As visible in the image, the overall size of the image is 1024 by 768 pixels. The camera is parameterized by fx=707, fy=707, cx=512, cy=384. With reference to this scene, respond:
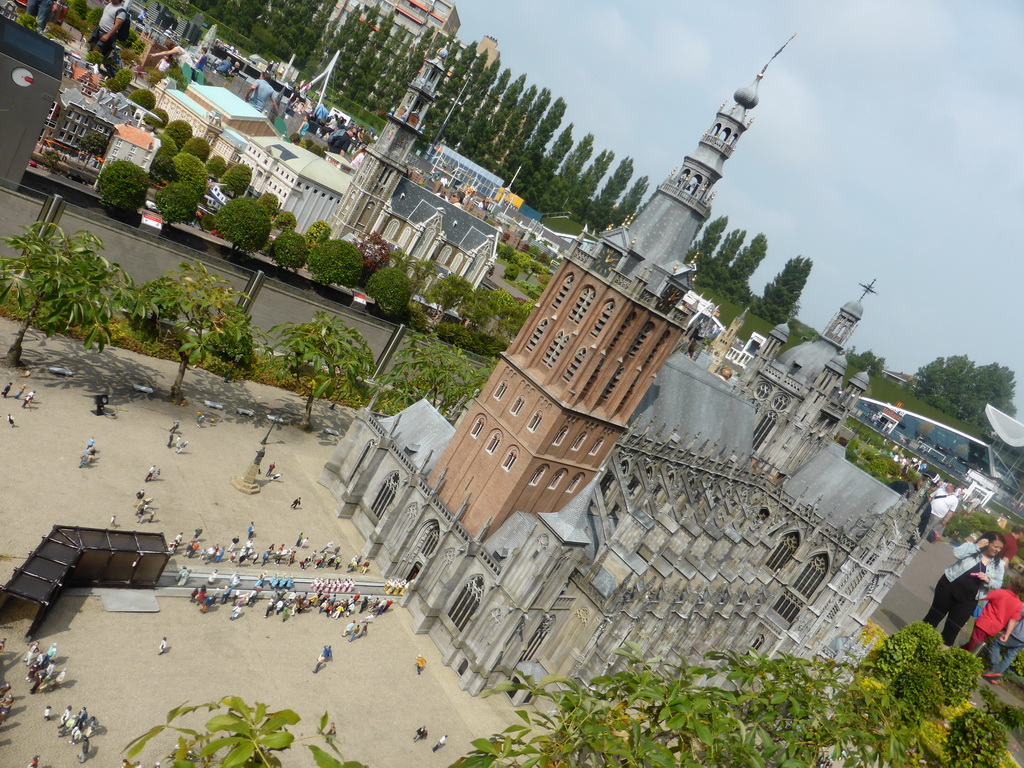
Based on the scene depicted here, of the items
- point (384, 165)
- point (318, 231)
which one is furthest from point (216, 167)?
point (384, 165)

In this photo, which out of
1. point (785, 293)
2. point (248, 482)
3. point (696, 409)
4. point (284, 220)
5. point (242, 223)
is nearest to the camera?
point (248, 482)

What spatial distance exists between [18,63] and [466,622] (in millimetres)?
59108

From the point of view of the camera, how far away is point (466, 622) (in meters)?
43.7

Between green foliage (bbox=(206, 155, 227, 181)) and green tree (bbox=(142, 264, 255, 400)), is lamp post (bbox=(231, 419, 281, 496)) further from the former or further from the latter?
green foliage (bbox=(206, 155, 227, 181))

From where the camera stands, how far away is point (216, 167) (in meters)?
98.3

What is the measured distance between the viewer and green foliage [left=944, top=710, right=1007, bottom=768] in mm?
27812

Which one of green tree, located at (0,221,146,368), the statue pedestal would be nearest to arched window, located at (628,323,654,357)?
the statue pedestal

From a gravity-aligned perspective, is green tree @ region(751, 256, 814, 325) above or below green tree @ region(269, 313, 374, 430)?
above

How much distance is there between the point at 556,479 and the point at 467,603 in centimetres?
994

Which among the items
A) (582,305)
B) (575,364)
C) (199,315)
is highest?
(582,305)

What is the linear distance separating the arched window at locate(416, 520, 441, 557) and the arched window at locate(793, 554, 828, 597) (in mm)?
36614

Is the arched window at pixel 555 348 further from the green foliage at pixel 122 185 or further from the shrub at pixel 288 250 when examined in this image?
the green foliage at pixel 122 185

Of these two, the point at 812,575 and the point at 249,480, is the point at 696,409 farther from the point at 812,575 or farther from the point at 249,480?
the point at 249,480

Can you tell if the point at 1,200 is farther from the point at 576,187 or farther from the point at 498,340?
the point at 576,187
